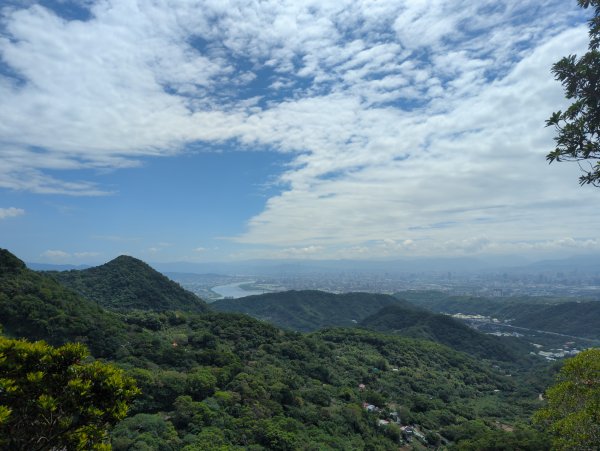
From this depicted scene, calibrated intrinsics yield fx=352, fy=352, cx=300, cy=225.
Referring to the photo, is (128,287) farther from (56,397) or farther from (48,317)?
(56,397)

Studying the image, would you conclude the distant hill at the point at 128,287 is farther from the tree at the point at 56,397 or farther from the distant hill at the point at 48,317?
the tree at the point at 56,397

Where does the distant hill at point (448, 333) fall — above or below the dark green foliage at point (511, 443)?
below

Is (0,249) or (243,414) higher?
(0,249)

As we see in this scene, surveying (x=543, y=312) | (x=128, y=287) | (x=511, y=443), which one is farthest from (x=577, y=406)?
(x=543, y=312)

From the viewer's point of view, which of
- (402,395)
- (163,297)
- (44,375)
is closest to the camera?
(44,375)

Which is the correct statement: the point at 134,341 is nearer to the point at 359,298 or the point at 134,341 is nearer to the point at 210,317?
the point at 210,317

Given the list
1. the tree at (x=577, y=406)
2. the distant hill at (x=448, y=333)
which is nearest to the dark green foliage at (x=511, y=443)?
the tree at (x=577, y=406)

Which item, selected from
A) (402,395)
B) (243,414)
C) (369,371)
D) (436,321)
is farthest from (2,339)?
(436,321)
